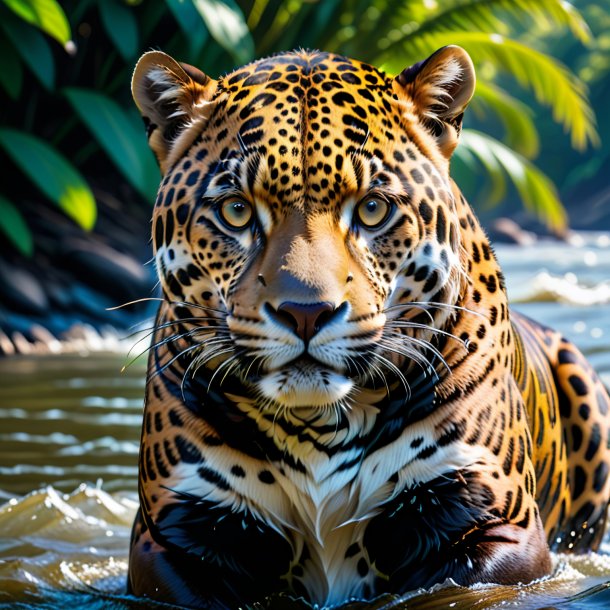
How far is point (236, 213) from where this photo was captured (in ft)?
9.77

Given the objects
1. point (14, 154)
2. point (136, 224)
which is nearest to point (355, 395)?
point (14, 154)

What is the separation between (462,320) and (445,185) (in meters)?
0.35

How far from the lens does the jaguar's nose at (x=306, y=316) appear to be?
267cm

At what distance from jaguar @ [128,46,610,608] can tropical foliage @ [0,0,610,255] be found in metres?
9.01

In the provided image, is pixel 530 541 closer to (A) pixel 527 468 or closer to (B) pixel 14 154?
(A) pixel 527 468

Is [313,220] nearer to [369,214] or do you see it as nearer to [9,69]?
[369,214]

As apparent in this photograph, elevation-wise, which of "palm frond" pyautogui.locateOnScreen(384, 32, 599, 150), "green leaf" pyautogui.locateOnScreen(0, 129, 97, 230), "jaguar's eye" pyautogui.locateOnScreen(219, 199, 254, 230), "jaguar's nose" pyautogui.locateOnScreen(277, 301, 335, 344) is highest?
"palm frond" pyautogui.locateOnScreen(384, 32, 599, 150)

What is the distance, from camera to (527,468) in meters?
3.30

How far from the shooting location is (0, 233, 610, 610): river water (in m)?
3.23

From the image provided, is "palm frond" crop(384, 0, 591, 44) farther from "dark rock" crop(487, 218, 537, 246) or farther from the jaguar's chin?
"dark rock" crop(487, 218, 537, 246)

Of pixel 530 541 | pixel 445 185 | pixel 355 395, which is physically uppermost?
pixel 445 185

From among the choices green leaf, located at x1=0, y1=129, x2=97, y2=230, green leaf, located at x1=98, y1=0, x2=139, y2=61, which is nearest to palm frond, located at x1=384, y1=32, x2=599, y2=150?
green leaf, located at x1=98, y1=0, x2=139, y2=61

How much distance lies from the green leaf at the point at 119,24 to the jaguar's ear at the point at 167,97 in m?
9.88

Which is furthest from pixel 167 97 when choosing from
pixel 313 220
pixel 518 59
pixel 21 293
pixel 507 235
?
pixel 507 235
